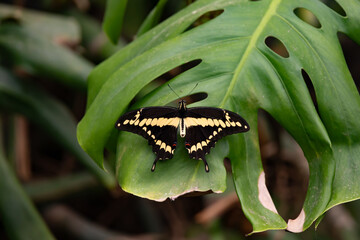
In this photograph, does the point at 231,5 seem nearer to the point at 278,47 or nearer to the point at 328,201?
the point at 328,201

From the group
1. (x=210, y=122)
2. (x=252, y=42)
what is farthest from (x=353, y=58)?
(x=210, y=122)

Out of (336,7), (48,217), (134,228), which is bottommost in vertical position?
(134,228)

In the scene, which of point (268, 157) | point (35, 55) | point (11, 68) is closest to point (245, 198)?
point (35, 55)

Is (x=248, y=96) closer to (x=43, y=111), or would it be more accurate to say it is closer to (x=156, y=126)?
(x=156, y=126)

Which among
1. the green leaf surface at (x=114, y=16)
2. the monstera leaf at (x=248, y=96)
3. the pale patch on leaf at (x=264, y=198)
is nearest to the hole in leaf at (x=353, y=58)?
the monstera leaf at (x=248, y=96)

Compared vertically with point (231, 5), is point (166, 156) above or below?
below

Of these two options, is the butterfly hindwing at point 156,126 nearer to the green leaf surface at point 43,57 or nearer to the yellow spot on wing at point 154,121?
the yellow spot on wing at point 154,121
